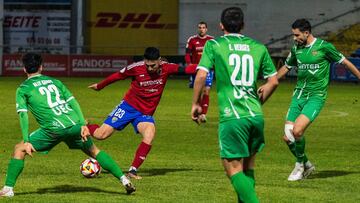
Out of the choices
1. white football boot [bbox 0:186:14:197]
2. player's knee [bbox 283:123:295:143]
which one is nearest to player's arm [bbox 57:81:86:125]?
white football boot [bbox 0:186:14:197]

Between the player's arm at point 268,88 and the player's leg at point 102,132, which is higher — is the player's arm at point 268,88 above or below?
above

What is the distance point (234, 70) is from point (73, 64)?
38.7 metres

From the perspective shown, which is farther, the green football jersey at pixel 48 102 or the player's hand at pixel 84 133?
the green football jersey at pixel 48 102

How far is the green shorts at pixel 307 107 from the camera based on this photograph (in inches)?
566

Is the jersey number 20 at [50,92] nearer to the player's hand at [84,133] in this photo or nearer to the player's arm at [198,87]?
the player's hand at [84,133]

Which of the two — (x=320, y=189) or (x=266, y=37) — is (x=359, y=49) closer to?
(x=266, y=37)

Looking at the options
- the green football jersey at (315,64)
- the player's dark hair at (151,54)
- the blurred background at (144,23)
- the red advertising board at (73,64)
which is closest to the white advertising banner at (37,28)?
the blurred background at (144,23)

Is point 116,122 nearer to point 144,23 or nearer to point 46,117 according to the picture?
point 46,117

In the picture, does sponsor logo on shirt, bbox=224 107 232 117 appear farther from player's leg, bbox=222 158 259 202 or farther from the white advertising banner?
the white advertising banner

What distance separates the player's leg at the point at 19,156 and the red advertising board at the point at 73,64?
114ft

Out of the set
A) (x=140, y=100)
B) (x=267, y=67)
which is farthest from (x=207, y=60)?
(x=140, y=100)

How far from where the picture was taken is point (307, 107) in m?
14.5

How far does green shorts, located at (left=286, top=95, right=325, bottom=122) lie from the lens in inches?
566

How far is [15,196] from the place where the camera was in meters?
12.4
